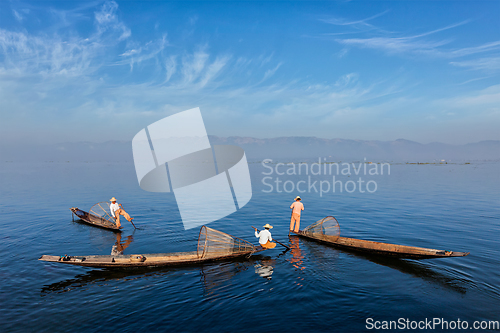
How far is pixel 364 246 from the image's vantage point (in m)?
17.7

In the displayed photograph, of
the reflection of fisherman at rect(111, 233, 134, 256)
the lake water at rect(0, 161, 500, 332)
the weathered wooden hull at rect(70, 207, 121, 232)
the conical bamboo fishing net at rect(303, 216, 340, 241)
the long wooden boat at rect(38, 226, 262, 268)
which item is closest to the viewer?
the lake water at rect(0, 161, 500, 332)

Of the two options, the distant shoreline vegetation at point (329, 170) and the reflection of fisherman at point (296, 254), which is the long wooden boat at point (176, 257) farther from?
the distant shoreline vegetation at point (329, 170)

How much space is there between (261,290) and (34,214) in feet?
102

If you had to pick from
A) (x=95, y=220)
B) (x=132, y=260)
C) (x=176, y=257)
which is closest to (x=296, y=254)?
(x=176, y=257)

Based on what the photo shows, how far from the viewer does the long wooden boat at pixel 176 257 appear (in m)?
14.6

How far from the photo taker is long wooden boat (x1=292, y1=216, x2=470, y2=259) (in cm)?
1492

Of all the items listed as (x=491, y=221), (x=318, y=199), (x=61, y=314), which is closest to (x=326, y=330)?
(x=61, y=314)

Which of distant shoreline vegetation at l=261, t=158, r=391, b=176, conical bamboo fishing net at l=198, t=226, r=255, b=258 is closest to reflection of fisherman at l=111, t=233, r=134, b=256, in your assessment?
conical bamboo fishing net at l=198, t=226, r=255, b=258

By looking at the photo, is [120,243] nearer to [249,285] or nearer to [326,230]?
[249,285]

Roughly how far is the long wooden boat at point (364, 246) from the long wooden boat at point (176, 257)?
5.50 meters

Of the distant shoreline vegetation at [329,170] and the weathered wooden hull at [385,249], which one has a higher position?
the distant shoreline vegetation at [329,170]

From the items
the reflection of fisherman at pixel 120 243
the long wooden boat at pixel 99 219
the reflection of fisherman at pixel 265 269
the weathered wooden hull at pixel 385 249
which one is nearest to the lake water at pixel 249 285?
the reflection of fisherman at pixel 265 269

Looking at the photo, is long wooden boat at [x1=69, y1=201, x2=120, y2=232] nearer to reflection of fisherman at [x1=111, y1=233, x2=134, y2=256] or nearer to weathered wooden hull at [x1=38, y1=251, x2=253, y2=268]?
reflection of fisherman at [x1=111, y1=233, x2=134, y2=256]

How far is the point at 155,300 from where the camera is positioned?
12117 mm
